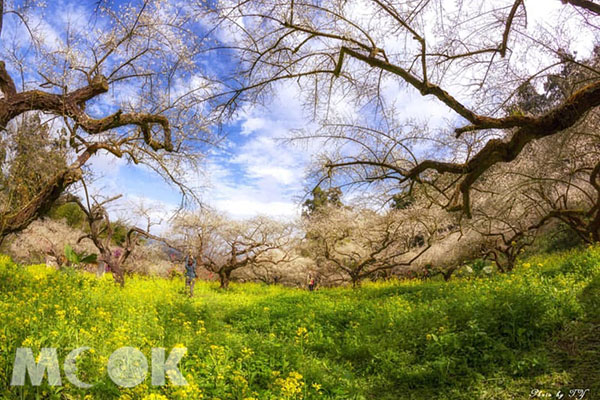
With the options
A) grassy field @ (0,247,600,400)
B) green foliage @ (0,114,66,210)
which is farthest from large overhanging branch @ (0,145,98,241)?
grassy field @ (0,247,600,400)

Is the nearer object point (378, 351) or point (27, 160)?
point (378, 351)

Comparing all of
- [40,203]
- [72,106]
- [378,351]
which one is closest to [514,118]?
[378,351]

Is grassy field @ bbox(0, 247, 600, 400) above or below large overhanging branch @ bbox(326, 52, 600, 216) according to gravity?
below

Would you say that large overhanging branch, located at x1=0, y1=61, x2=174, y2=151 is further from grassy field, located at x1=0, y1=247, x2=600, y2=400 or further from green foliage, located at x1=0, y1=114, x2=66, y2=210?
grassy field, located at x1=0, y1=247, x2=600, y2=400

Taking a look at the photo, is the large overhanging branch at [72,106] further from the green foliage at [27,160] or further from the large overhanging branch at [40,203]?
the green foliage at [27,160]

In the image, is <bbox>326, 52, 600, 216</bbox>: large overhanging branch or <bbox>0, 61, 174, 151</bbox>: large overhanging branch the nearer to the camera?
<bbox>326, 52, 600, 216</bbox>: large overhanging branch

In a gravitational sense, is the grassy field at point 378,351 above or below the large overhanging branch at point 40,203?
below

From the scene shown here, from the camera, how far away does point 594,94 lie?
4.52m

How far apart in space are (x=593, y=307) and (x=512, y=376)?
1.93 metres

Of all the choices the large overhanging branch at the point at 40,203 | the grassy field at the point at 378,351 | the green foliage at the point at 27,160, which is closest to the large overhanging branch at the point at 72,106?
the large overhanging branch at the point at 40,203

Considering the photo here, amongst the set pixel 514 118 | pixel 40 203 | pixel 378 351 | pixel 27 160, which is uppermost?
pixel 27 160

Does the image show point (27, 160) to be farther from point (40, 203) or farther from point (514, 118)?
point (514, 118)

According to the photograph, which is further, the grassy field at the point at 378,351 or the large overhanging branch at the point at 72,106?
the large overhanging branch at the point at 72,106

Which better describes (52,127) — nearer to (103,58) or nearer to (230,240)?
(103,58)
